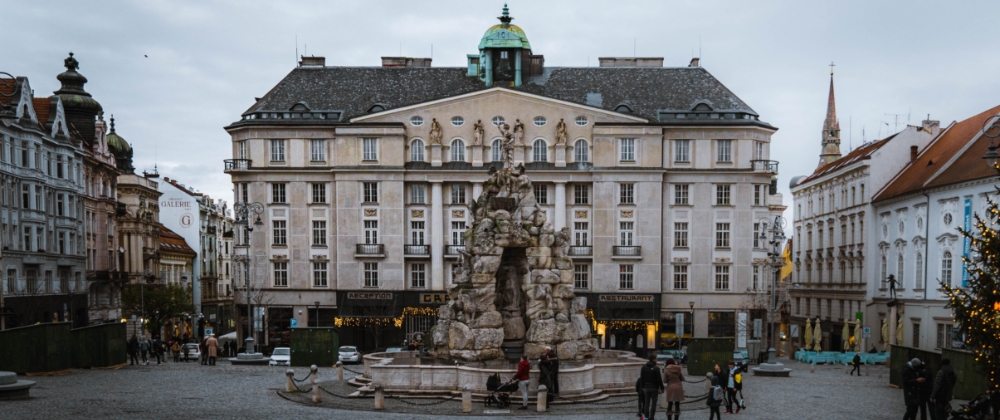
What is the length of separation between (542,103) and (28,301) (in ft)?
109

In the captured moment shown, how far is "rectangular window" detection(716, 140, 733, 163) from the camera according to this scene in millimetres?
69062

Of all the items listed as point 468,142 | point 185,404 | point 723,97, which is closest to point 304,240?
point 468,142

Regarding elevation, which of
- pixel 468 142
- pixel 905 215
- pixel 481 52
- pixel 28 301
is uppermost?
pixel 481 52

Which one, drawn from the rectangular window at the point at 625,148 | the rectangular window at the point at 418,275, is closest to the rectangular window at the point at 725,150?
the rectangular window at the point at 625,148

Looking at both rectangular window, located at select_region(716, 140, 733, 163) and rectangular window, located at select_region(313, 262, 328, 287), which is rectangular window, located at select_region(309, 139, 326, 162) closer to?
rectangular window, located at select_region(313, 262, 328, 287)

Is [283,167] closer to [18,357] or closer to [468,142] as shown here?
[468,142]

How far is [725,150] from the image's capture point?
6919 centimetres

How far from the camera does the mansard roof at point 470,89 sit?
71.1m

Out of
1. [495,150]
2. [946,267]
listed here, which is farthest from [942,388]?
[495,150]

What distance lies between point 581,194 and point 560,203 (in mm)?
1640

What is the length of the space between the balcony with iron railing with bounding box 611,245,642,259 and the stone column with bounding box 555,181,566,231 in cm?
373

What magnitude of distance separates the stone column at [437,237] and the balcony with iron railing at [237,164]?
12.2m

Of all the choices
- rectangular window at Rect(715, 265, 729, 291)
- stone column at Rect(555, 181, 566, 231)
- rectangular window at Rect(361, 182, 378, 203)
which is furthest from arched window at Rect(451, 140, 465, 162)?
rectangular window at Rect(715, 265, 729, 291)

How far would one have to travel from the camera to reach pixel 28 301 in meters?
58.1
